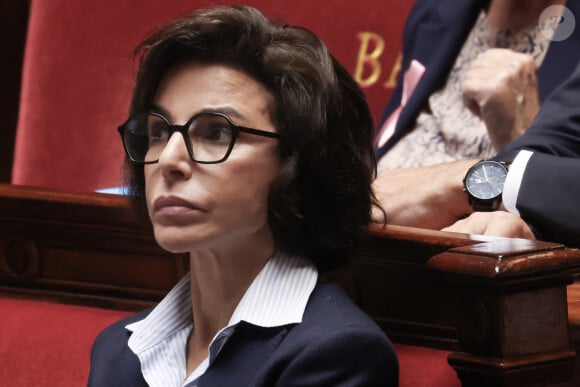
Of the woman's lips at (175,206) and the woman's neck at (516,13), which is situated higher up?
the woman's neck at (516,13)

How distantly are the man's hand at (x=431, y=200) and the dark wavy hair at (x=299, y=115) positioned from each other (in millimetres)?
220

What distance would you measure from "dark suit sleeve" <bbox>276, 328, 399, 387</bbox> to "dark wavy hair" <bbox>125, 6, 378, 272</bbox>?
0.13 meters

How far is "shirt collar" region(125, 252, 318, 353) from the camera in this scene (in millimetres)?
1007

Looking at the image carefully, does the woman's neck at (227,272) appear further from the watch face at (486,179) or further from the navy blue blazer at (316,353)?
the watch face at (486,179)

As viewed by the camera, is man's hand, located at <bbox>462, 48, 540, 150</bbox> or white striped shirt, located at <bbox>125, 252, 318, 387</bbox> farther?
man's hand, located at <bbox>462, 48, 540, 150</bbox>

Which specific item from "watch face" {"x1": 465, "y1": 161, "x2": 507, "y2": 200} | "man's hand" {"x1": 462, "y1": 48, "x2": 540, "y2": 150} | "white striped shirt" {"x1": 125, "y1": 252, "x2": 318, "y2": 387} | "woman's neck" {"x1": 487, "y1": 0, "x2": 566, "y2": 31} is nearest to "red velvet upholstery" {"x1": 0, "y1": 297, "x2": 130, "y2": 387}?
"white striped shirt" {"x1": 125, "y1": 252, "x2": 318, "y2": 387}

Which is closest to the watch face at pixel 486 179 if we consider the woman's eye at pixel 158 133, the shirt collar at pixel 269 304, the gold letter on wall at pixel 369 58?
the shirt collar at pixel 269 304

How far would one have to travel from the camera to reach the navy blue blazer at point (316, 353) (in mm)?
941

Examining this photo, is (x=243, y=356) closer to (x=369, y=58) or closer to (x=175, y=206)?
(x=175, y=206)

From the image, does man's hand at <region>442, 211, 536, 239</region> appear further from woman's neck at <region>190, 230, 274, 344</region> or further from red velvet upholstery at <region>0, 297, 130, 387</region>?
red velvet upholstery at <region>0, 297, 130, 387</region>

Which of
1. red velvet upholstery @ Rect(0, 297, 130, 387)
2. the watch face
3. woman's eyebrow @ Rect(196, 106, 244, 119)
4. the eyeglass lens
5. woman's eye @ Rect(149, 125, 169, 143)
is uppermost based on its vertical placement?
woman's eyebrow @ Rect(196, 106, 244, 119)

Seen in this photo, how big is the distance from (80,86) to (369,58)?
590 mm

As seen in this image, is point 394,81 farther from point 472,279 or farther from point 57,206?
point 472,279

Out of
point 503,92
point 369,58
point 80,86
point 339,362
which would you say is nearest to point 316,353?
point 339,362
